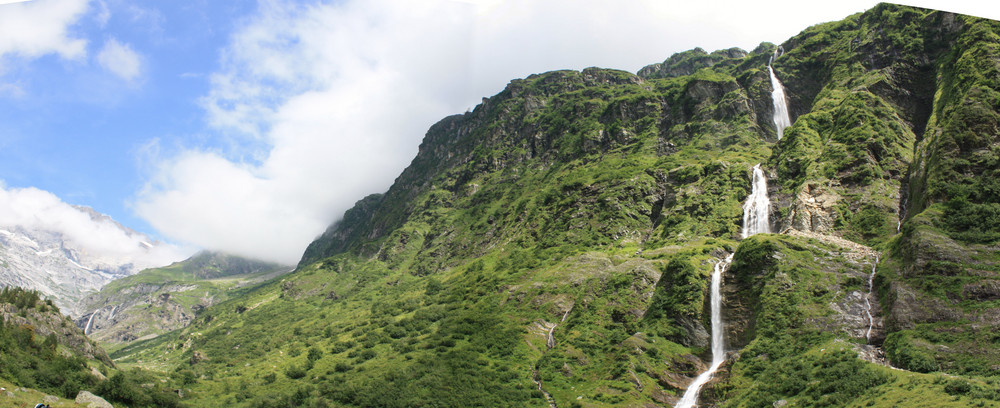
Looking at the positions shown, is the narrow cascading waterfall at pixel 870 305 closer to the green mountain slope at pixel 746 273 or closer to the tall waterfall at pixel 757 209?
the green mountain slope at pixel 746 273

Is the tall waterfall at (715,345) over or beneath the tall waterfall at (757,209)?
beneath

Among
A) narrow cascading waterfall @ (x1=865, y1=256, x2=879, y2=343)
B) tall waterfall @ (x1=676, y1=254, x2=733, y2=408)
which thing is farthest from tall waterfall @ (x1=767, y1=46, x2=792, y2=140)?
narrow cascading waterfall @ (x1=865, y1=256, x2=879, y2=343)

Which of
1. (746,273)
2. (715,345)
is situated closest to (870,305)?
(746,273)

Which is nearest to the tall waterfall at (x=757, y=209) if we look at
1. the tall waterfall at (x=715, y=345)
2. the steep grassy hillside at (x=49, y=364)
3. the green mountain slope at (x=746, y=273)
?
the green mountain slope at (x=746, y=273)

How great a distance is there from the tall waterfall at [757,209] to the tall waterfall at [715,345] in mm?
21108

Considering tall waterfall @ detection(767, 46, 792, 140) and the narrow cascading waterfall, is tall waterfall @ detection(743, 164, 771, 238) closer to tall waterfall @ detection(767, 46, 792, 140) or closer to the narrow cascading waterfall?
the narrow cascading waterfall

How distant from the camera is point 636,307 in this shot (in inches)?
3317

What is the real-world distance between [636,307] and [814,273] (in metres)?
27.7

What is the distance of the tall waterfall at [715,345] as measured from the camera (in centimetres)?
6091

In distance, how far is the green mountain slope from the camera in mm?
50750

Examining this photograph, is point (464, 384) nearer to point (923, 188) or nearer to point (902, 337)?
point (902, 337)

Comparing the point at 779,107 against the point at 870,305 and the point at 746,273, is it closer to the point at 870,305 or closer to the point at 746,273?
the point at 746,273

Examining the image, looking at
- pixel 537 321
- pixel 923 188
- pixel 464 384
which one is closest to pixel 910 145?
pixel 923 188

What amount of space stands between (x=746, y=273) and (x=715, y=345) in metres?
11.9
